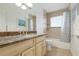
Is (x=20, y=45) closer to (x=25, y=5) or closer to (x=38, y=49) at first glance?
(x=38, y=49)

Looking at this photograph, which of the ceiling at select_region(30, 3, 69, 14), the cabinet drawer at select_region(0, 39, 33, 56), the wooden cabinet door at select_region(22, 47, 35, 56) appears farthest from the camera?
the ceiling at select_region(30, 3, 69, 14)

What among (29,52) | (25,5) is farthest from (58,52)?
(25,5)

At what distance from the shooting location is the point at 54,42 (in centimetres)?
157

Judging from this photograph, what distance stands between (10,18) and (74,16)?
94cm

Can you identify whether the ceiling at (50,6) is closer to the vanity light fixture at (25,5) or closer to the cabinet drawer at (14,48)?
the vanity light fixture at (25,5)

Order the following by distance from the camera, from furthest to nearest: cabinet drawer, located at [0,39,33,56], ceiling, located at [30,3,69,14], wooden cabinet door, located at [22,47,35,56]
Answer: ceiling, located at [30,3,69,14]
wooden cabinet door, located at [22,47,35,56]
cabinet drawer, located at [0,39,33,56]

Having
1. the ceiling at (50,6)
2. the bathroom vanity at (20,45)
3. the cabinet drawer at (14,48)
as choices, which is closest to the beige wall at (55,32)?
the bathroom vanity at (20,45)

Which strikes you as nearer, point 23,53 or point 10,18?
point 23,53

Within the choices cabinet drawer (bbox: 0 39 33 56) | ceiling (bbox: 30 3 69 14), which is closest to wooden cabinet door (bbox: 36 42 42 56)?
cabinet drawer (bbox: 0 39 33 56)

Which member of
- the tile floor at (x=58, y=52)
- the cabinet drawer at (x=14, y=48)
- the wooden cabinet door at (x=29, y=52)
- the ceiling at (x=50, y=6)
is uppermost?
the ceiling at (x=50, y=6)

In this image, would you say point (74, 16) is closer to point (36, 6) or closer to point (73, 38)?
point (73, 38)

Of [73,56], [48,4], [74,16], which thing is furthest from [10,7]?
[73,56]

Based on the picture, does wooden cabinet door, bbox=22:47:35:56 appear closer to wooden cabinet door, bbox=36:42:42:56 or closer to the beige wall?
wooden cabinet door, bbox=36:42:42:56

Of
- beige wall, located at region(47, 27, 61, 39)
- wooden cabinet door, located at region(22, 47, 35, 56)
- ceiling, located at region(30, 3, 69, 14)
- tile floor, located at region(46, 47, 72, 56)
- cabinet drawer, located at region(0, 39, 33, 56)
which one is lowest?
tile floor, located at region(46, 47, 72, 56)
